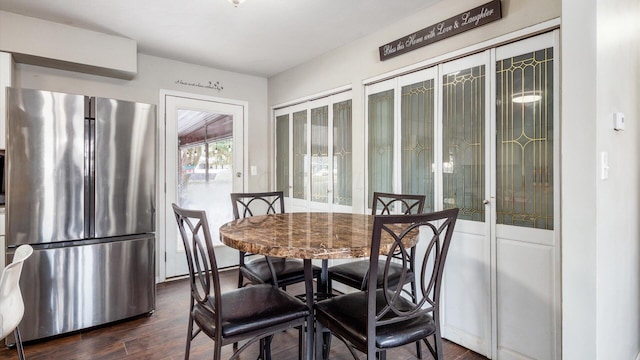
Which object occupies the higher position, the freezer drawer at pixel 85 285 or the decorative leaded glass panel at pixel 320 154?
the decorative leaded glass panel at pixel 320 154

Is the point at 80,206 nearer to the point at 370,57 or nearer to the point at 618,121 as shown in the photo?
the point at 370,57

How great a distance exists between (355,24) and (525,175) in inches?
71.7

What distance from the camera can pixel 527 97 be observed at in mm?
2027

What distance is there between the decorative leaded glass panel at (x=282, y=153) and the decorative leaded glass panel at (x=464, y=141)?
7.34 feet

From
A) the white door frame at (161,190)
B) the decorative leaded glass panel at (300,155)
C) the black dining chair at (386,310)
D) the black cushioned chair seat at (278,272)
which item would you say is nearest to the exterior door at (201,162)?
the white door frame at (161,190)

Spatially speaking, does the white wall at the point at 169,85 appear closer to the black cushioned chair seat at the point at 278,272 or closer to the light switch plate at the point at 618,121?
the black cushioned chair seat at the point at 278,272

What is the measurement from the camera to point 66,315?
247 centimetres

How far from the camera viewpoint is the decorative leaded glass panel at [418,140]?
259 centimetres

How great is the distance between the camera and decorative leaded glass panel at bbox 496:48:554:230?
6.39ft

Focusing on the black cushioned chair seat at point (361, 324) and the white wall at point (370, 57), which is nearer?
the black cushioned chair seat at point (361, 324)

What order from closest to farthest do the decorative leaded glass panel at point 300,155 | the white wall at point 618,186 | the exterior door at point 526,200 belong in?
the white wall at point 618,186 < the exterior door at point 526,200 < the decorative leaded glass panel at point 300,155

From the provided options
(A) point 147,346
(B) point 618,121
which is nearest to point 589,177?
(B) point 618,121

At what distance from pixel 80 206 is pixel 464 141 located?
290cm

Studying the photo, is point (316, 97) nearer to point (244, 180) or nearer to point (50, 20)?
point (244, 180)
